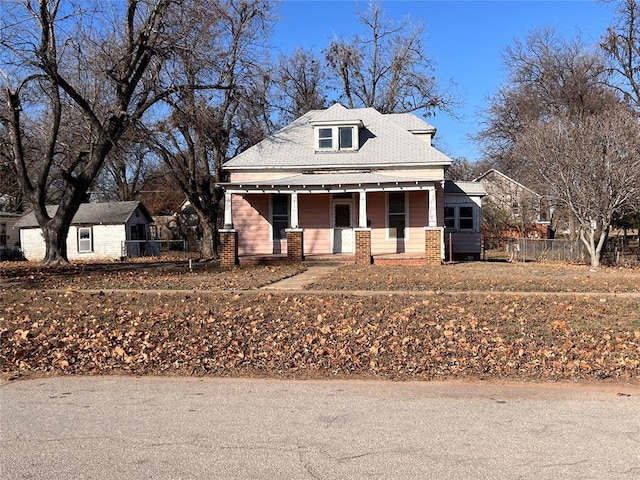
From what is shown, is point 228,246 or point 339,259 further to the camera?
point 339,259

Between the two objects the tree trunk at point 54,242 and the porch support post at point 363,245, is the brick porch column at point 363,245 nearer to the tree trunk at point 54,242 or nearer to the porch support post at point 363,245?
the porch support post at point 363,245

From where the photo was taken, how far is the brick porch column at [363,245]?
66.2 feet

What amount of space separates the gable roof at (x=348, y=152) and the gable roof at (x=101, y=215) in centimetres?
1517

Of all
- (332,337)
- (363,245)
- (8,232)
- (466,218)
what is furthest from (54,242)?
(8,232)

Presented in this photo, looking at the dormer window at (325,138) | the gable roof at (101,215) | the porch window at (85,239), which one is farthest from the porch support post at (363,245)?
the porch window at (85,239)

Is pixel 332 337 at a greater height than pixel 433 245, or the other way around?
pixel 433 245

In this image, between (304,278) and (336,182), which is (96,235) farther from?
(304,278)

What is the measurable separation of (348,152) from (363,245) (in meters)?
5.21

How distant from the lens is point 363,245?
20203 mm

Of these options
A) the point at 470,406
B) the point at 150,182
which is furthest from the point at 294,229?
the point at 150,182

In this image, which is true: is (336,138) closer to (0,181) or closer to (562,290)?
(562,290)

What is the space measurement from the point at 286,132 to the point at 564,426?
72.4 feet

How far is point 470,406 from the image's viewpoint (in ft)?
17.5

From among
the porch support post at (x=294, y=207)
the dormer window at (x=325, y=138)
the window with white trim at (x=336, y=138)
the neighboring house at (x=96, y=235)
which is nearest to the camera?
the porch support post at (x=294, y=207)
